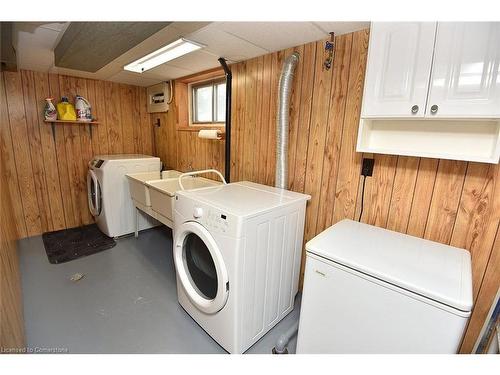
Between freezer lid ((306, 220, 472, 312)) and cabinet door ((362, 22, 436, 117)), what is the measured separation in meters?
0.66

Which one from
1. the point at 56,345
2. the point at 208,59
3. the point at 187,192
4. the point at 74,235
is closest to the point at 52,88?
the point at 74,235

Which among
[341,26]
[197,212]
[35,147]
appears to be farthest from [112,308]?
[341,26]

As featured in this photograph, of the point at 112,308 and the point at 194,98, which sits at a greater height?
the point at 194,98

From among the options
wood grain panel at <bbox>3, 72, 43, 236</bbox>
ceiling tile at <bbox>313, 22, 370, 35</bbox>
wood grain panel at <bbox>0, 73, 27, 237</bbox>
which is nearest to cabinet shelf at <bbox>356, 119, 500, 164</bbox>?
ceiling tile at <bbox>313, 22, 370, 35</bbox>

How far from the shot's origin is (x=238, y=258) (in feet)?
4.21

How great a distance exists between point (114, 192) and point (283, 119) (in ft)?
7.28

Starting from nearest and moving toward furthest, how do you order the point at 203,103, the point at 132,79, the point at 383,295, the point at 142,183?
the point at 383,295, the point at 142,183, the point at 203,103, the point at 132,79

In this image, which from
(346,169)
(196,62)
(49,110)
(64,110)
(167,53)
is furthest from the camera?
(64,110)

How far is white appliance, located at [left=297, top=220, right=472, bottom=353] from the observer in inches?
34.6

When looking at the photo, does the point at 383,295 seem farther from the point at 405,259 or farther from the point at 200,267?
the point at 200,267

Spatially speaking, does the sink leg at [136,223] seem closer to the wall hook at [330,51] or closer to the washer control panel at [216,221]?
the washer control panel at [216,221]

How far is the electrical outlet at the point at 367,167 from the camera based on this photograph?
1.54 m
